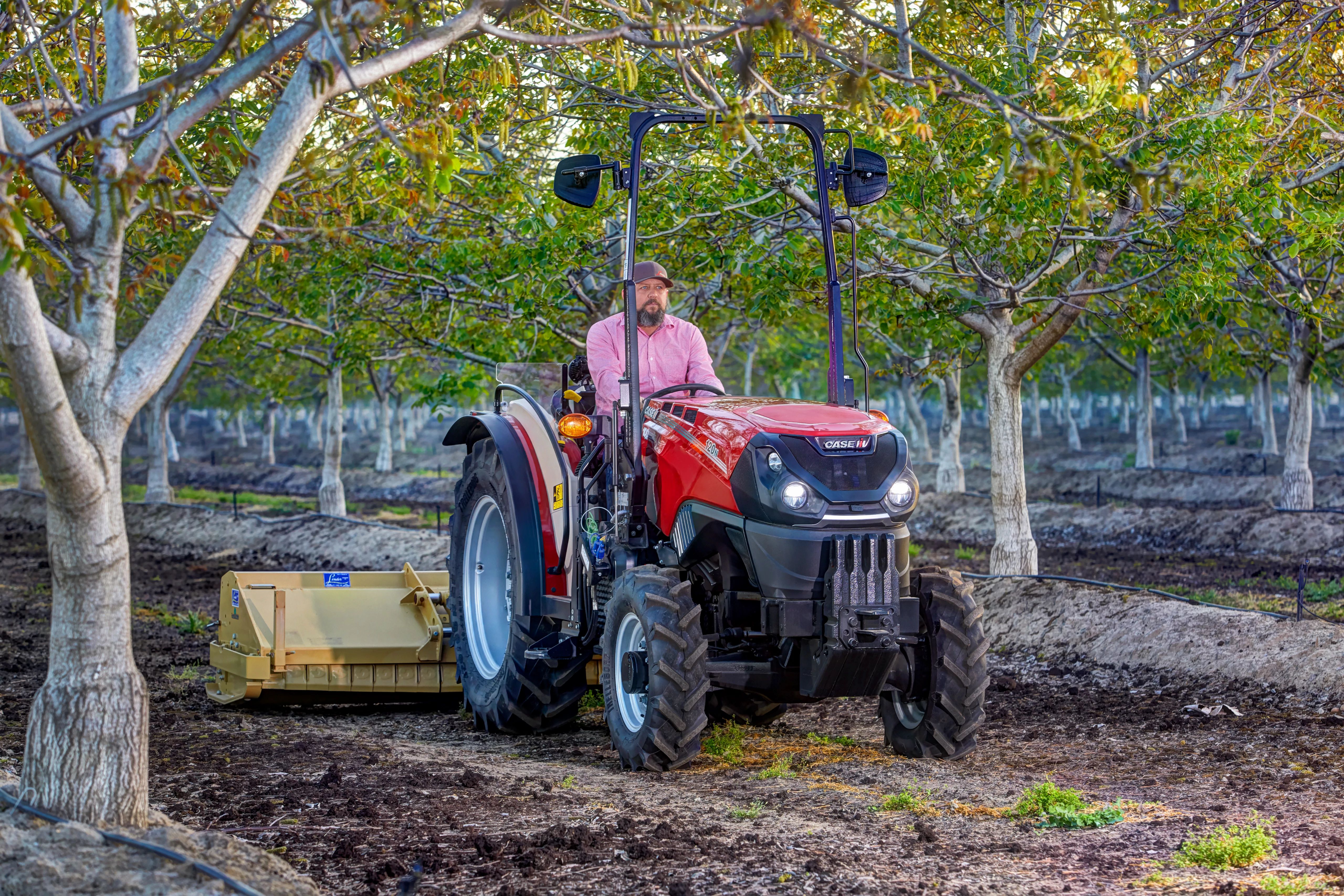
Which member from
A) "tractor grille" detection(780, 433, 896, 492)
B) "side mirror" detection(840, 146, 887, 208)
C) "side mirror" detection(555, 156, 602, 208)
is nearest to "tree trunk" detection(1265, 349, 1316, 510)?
"side mirror" detection(840, 146, 887, 208)

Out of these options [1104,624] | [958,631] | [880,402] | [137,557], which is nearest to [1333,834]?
[958,631]

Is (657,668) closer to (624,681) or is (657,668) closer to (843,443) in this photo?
(624,681)

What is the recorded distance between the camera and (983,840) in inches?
203

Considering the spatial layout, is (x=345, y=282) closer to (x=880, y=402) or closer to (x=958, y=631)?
(x=958, y=631)

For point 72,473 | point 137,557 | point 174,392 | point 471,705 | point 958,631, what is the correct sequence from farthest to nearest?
point 174,392 → point 137,557 → point 471,705 → point 958,631 → point 72,473

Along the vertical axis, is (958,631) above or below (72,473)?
below

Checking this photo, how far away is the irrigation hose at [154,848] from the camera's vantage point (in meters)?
4.13

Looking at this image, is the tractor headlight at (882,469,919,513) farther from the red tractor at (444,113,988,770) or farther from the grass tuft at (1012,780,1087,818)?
the grass tuft at (1012,780,1087,818)

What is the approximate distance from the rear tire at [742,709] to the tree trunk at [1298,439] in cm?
1520

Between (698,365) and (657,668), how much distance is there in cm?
192

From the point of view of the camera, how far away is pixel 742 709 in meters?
7.77

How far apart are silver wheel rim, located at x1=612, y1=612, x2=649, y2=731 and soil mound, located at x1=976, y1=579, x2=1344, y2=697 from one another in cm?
472

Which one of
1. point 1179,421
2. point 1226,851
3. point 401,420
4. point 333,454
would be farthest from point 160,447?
point 1179,421

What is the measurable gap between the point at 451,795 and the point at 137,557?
16.2m
